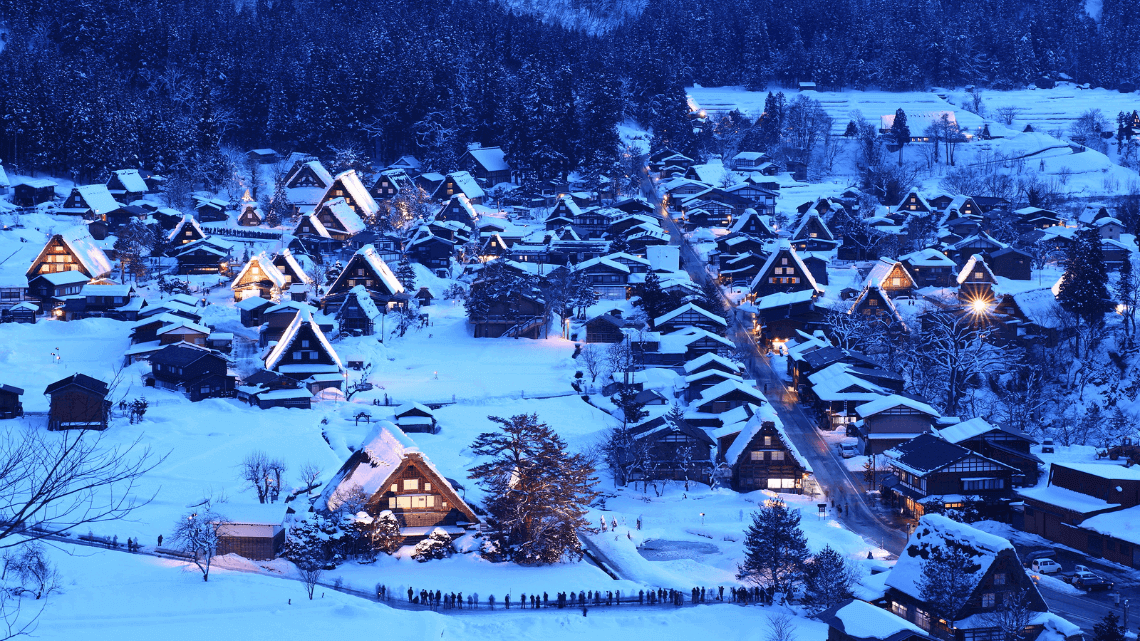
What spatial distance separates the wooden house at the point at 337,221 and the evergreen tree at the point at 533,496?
29.9m

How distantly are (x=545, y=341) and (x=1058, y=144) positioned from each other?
163ft

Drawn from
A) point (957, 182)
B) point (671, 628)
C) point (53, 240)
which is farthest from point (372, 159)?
point (671, 628)

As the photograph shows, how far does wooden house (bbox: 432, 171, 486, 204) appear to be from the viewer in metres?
60.8

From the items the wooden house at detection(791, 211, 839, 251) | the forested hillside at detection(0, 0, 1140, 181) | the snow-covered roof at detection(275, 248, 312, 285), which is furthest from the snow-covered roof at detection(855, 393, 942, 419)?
the forested hillside at detection(0, 0, 1140, 181)

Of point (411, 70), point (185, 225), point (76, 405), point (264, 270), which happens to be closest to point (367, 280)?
point (264, 270)

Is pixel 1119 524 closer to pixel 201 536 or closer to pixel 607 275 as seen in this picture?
pixel 201 536

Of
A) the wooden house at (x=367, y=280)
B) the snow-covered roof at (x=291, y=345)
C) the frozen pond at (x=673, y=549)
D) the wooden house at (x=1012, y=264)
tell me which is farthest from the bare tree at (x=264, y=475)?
the wooden house at (x=1012, y=264)

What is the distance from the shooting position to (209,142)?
207 ft

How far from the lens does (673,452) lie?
30.9m

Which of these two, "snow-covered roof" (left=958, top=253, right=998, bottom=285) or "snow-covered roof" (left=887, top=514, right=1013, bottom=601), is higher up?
"snow-covered roof" (left=958, top=253, right=998, bottom=285)

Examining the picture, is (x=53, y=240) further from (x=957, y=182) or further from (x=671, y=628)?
(x=957, y=182)

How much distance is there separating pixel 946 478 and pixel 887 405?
13.0ft

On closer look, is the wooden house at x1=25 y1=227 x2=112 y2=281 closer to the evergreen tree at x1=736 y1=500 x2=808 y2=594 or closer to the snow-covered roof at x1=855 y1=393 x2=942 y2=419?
the snow-covered roof at x1=855 y1=393 x2=942 y2=419

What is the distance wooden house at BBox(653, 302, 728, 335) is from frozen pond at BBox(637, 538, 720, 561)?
1646 cm
